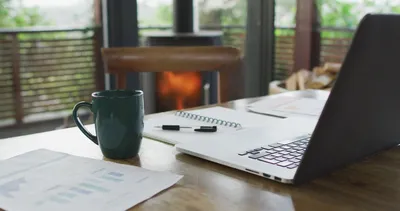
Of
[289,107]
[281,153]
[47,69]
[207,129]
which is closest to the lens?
[281,153]

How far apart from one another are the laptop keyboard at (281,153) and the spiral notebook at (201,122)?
0.52ft

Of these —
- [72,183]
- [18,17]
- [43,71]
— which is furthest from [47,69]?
[72,183]

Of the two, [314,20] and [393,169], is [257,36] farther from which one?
[393,169]

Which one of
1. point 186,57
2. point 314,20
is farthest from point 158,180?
point 314,20

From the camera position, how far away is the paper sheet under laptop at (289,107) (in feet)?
4.14

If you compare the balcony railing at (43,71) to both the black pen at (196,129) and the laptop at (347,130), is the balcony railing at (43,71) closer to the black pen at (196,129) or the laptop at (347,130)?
the black pen at (196,129)

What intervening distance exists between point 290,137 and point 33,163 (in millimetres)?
481

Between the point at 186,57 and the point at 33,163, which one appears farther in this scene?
the point at 186,57

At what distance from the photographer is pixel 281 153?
875 mm

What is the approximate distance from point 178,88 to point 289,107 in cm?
142

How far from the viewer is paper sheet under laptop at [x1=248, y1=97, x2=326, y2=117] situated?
1262mm

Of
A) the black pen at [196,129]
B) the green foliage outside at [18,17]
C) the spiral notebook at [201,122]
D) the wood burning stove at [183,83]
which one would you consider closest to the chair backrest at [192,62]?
the spiral notebook at [201,122]

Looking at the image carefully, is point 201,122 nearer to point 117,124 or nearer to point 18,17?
point 117,124

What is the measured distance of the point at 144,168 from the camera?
83 centimetres
